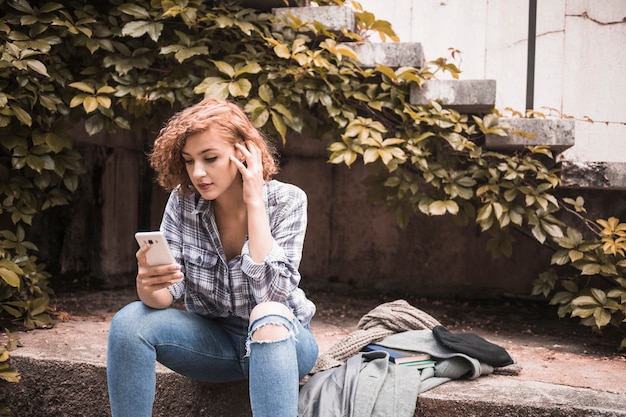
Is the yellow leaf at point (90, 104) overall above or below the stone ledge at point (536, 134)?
above

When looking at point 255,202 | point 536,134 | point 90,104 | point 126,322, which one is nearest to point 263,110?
point 90,104

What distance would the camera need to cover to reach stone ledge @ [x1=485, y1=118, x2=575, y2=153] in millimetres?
2990

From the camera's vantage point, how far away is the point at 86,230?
3.88m

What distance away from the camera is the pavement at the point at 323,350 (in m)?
2.00

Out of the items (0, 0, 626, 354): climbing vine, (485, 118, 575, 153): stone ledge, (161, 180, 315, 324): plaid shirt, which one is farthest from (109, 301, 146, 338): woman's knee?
(485, 118, 575, 153): stone ledge

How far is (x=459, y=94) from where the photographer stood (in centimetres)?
301

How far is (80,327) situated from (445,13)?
266 cm

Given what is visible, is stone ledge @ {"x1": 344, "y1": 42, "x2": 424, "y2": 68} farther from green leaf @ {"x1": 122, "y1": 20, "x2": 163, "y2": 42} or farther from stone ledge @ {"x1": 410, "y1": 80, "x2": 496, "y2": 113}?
green leaf @ {"x1": 122, "y1": 20, "x2": 163, "y2": 42}

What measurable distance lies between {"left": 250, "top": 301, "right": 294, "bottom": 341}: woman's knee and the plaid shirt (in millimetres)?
75

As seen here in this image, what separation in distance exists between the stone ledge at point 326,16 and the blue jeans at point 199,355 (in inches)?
65.9

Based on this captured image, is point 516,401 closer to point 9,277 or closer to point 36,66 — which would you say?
point 9,277

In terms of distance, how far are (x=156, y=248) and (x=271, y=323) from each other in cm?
40

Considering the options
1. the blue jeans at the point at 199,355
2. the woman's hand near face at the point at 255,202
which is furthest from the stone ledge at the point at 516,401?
the woman's hand near face at the point at 255,202

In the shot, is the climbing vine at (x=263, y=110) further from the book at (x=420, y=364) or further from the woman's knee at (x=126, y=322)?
the woman's knee at (x=126, y=322)
